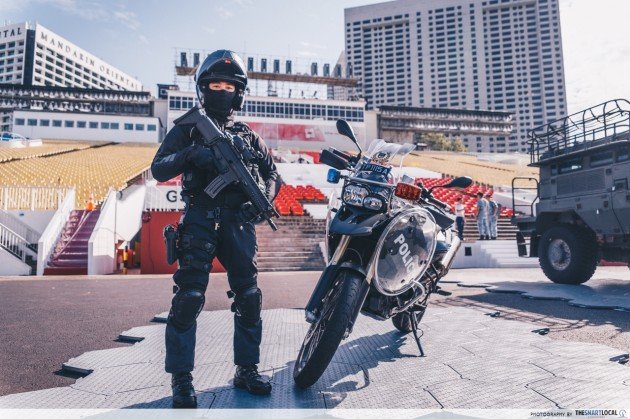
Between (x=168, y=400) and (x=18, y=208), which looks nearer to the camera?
(x=168, y=400)

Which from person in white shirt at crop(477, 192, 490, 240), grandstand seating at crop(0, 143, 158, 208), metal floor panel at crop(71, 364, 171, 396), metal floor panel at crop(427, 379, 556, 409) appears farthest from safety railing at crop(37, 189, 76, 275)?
person in white shirt at crop(477, 192, 490, 240)

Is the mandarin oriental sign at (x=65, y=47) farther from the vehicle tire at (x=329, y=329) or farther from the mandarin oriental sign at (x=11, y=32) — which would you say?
the vehicle tire at (x=329, y=329)

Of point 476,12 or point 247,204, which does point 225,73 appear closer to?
point 247,204

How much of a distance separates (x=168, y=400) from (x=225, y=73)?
2032 mm

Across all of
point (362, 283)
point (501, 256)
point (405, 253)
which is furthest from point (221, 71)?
point (501, 256)

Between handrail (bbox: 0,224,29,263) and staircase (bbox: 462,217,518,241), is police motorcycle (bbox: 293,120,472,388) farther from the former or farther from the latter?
handrail (bbox: 0,224,29,263)

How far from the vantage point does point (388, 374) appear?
105 inches

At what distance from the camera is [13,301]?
6.14 metres

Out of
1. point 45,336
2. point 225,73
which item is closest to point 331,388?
point 225,73

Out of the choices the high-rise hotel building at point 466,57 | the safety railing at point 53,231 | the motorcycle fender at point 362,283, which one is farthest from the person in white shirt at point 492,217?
the high-rise hotel building at point 466,57

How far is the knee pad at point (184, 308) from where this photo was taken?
2.30 metres

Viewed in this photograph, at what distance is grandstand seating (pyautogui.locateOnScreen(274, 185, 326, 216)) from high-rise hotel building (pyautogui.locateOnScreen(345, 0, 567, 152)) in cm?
9217

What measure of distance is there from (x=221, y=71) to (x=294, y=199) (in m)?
15.9

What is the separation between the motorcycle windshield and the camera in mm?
2678
